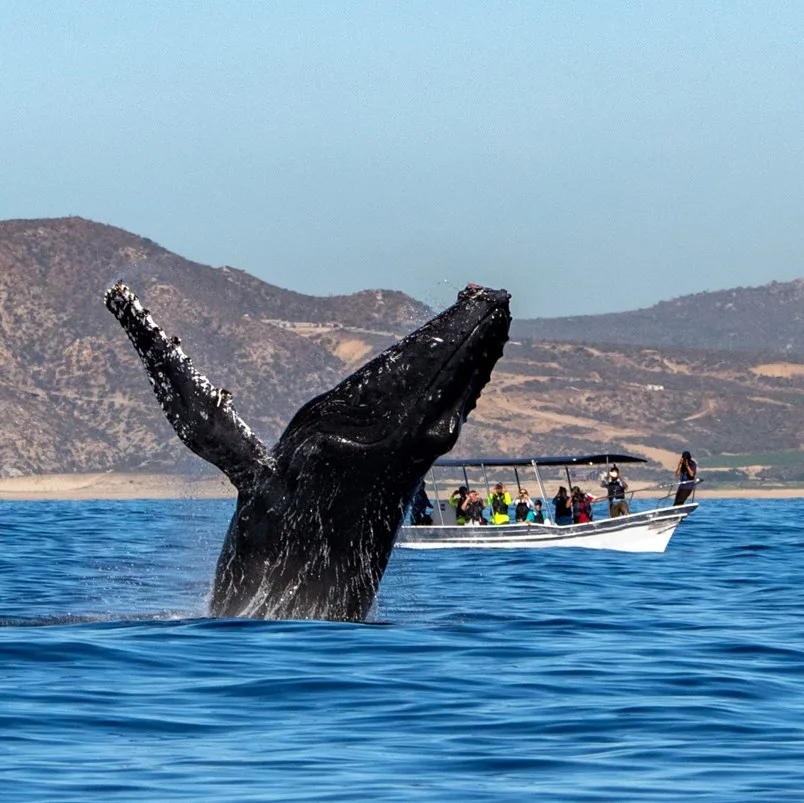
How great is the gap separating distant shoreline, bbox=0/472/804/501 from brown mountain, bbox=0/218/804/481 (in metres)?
3.45

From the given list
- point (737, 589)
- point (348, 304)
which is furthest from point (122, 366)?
point (737, 589)

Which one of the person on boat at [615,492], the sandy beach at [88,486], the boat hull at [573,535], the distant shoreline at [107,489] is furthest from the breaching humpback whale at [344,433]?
the sandy beach at [88,486]

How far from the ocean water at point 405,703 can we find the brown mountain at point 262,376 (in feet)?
306

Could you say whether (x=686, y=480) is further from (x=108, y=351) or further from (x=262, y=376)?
(x=108, y=351)

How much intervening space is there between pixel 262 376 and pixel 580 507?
87885 mm

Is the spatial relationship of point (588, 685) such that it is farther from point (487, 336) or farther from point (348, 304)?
point (348, 304)

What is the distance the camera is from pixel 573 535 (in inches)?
1394

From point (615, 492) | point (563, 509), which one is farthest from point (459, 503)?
point (615, 492)

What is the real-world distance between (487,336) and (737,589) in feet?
36.7

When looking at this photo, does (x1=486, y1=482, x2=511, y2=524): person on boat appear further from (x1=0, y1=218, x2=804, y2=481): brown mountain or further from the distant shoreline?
(x1=0, y1=218, x2=804, y2=481): brown mountain

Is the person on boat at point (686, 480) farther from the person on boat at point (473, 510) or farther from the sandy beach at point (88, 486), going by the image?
the sandy beach at point (88, 486)

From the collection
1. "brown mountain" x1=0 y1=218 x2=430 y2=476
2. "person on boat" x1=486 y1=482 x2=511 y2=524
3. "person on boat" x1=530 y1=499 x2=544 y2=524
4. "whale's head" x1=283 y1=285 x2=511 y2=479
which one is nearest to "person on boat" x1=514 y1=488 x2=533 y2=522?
"person on boat" x1=530 y1=499 x2=544 y2=524

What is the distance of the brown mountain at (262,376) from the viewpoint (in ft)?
385

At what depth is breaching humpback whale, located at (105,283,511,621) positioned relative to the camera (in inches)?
410
